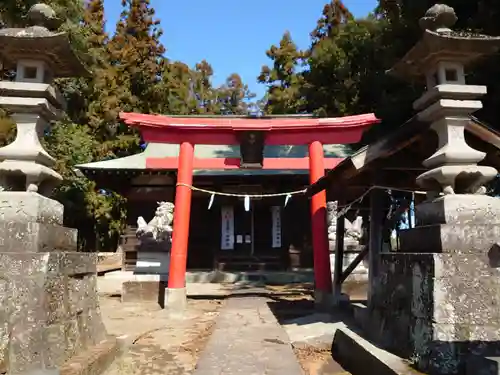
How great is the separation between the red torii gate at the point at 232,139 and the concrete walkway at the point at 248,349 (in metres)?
1.75

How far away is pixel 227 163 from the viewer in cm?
1140

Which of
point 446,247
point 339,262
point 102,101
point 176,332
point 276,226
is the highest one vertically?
point 102,101

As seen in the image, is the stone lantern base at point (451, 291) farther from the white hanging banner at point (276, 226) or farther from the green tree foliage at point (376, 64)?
the white hanging banner at point (276, 226)

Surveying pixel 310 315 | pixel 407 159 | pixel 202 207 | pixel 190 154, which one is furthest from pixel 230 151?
pixel 407 159

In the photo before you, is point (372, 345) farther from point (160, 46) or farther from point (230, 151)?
point (160, 46)

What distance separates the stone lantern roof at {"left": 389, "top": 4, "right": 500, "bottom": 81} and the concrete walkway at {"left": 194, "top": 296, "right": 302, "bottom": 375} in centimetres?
360

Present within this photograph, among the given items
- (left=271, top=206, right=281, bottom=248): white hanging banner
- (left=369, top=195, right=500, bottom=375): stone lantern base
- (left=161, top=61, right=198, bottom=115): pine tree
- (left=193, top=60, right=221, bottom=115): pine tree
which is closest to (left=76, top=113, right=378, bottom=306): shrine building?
(left=271, top=206, right=281, bottom=248): white hanging banner

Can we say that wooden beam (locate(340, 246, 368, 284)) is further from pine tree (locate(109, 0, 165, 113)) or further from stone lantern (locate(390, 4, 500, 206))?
pine tree (locate(109, 0, 165, 113))

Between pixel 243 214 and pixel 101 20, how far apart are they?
16.5 m

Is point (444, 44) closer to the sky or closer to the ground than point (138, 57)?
closer to the ground

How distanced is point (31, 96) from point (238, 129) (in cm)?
576

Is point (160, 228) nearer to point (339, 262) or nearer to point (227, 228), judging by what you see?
point (227, 228)

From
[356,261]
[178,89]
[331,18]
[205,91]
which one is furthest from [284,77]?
[356,261]

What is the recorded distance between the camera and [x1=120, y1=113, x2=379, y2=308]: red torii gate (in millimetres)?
9484
